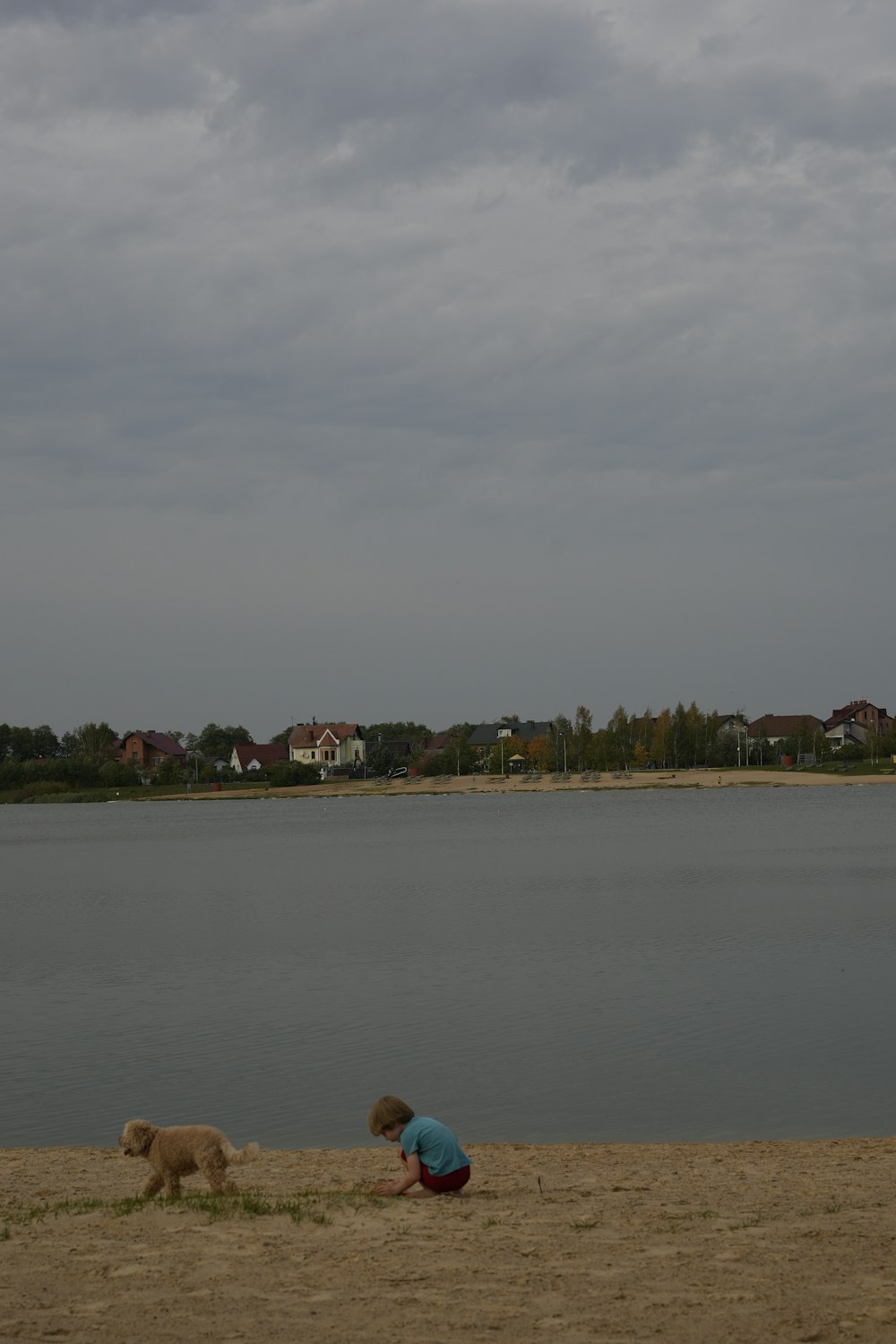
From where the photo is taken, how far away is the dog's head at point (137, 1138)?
32.4 ft

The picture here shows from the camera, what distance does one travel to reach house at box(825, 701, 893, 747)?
18725 cm

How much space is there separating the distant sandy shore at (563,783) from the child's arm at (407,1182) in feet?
422

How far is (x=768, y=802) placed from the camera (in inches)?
4119

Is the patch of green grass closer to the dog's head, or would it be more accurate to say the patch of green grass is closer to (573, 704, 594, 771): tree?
the dog's head

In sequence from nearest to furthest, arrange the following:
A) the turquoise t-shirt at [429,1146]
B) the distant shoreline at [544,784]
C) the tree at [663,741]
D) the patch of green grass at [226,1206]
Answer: the patch of green grass at [226,1206], the turquoise t-shirt at [429,1146], the distant shoreline at [544,784], the tree at [663,741]

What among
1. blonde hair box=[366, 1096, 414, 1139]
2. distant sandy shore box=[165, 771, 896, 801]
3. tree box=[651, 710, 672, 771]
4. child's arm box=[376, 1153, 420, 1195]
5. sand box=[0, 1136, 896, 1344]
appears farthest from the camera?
tree box=[651, 710, 672, 771]

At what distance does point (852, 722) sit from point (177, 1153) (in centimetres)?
18785

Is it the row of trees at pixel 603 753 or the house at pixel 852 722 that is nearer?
the row of trees at pixel 603 753

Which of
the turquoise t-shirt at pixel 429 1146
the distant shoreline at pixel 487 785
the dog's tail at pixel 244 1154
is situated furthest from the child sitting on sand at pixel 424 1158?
the distant shoreline at pixel 487 785

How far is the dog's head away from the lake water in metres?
3.76

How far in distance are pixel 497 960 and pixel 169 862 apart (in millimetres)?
36499

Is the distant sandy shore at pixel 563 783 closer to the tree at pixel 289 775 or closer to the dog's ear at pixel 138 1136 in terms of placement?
the tree at pixel 289 775

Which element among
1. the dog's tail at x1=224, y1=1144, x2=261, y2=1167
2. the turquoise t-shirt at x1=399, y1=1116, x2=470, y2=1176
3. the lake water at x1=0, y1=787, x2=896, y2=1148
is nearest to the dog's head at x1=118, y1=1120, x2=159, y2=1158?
the dog's tail at x1=224, y1=1144, x2=261, y2=1167

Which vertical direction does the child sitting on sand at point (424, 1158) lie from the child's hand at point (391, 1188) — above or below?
above
